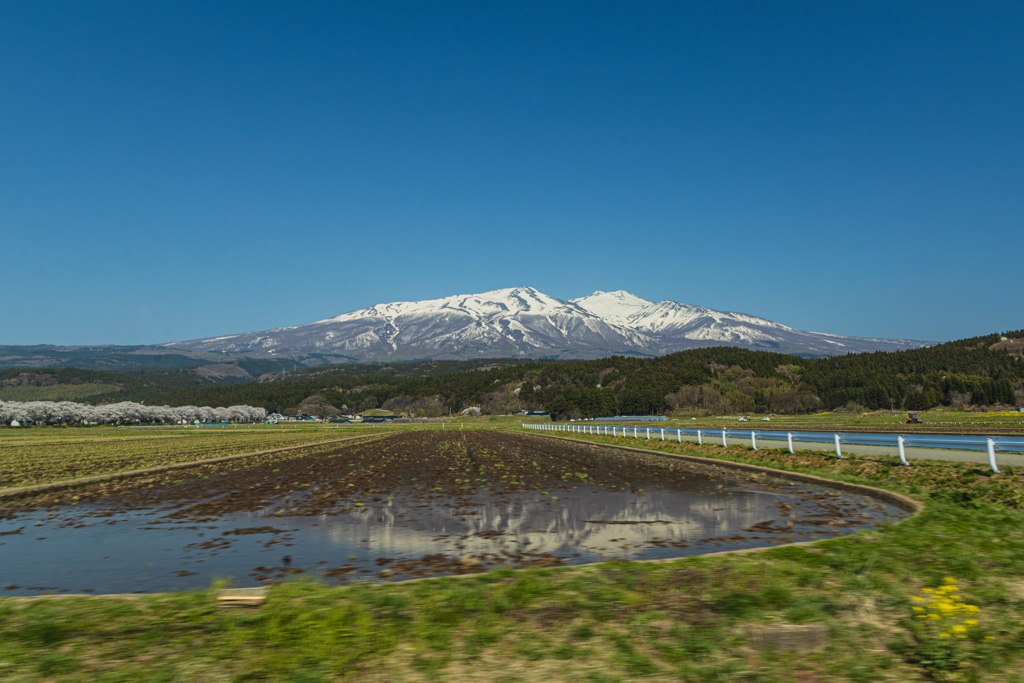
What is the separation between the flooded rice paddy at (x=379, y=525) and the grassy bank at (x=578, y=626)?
1503 mm

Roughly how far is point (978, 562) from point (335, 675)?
884 centimetres

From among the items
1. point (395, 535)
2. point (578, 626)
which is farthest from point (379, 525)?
point (578, 626)

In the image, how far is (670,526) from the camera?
504 inches

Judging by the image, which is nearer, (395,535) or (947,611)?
(947,611)

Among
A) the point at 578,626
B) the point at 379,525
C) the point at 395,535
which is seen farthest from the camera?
the point at 379,525

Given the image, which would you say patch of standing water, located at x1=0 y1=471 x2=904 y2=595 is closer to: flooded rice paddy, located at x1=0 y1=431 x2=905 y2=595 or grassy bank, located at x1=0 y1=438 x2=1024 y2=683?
flooded rice paddy, located at x1=0 y1=431 x2=905 y2=595

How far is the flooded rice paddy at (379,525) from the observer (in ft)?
31.6

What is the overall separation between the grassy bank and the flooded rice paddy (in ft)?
4.93

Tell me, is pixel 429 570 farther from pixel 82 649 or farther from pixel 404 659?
pixel 82 649

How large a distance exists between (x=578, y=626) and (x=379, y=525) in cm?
783

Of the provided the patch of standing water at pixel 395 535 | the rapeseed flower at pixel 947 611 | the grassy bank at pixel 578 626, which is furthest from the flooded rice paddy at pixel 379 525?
the rapeseed flower at pixel 947 611

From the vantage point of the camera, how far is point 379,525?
1332 centimetres

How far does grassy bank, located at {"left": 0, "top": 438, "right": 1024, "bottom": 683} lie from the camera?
215 inches

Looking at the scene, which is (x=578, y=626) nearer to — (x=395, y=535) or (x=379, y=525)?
(x=395, y=535)
